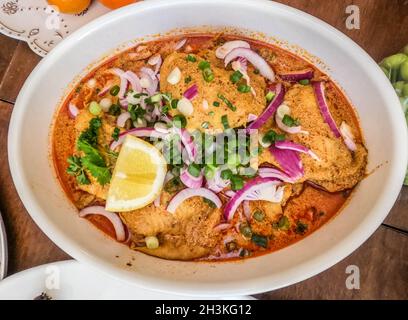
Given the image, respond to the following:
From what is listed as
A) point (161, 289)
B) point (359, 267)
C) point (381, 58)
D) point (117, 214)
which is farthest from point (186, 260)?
point (381, 58)

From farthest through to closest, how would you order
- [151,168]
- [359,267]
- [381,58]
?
[381,58]
[359,267]
[151,168]

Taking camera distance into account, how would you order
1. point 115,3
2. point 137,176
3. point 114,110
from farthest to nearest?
point 115,3 → point 114,110 → point 137,176

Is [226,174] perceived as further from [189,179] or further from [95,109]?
[95,109]

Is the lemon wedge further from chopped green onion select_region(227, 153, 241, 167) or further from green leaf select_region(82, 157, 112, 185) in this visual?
chopped green onion select_region(227, 153, 241, 167)

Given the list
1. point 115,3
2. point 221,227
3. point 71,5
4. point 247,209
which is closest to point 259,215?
point 247,209

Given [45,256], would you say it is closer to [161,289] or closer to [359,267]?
[161,289]

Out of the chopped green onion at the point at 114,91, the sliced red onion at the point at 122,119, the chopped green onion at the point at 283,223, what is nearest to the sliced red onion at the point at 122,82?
the chopped green onion at the point at 114,91
